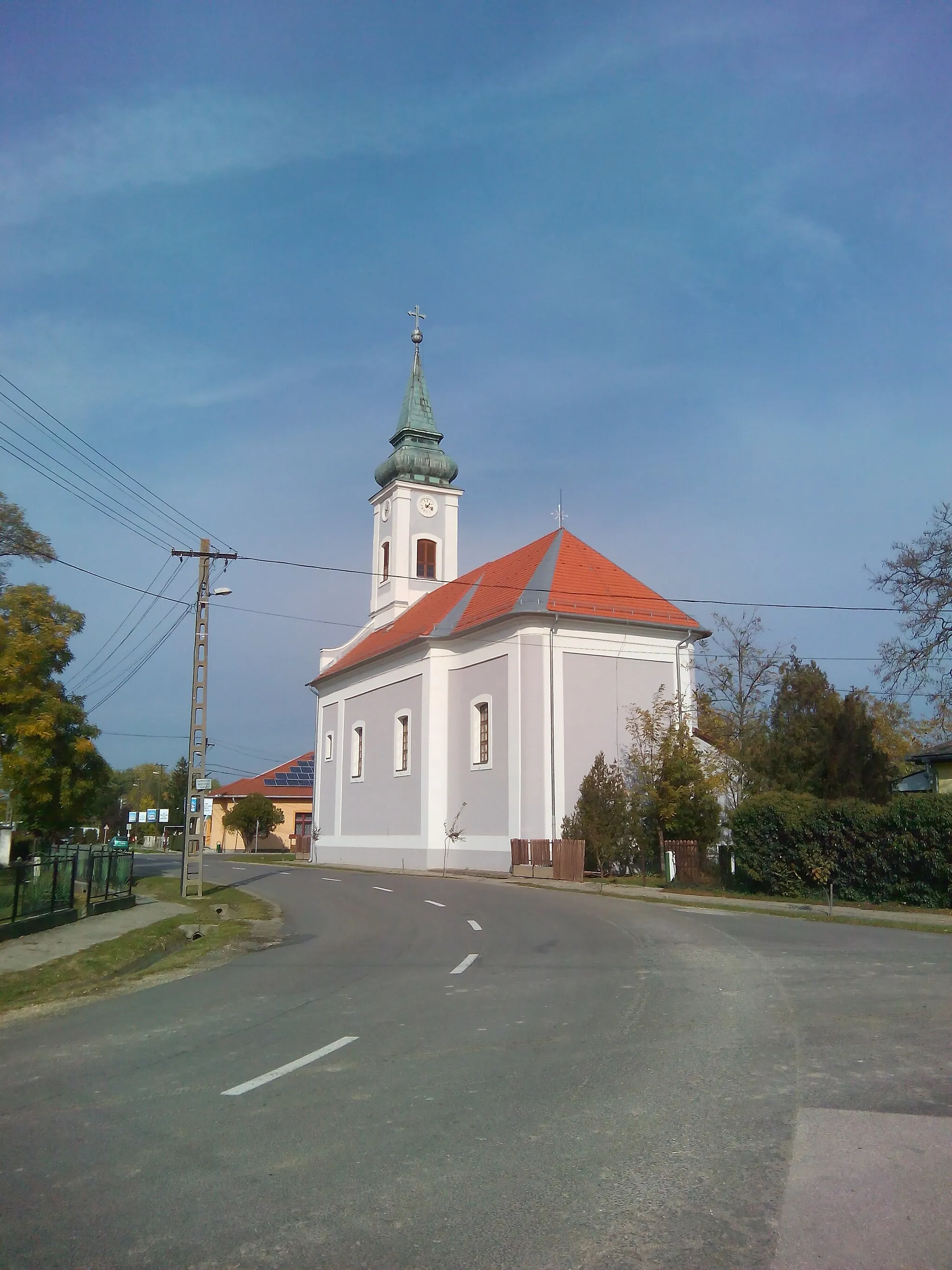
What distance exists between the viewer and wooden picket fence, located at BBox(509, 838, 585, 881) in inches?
1243

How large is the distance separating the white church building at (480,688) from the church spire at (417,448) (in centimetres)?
17

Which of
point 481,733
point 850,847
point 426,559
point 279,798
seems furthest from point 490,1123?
point 279,798

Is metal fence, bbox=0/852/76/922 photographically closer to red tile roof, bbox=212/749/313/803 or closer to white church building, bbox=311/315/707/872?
white church building, bbox=311/315/707/872

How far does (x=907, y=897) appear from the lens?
21.5 m

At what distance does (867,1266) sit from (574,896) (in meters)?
22.0

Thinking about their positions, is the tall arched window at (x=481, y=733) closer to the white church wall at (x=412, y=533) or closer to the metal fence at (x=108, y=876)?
the white church wall at (x=412, y=533)

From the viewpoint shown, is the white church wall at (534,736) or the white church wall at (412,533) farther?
the white church wall at (412,533)

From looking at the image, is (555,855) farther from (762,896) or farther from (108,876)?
(108,876)

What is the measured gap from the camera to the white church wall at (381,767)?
1630 inches

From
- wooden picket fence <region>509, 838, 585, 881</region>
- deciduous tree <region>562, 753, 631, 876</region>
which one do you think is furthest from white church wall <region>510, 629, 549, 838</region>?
deciduous tree <region>562, 753, 631, 876</region>

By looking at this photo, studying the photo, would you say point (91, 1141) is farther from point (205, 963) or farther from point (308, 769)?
point (308, 769)

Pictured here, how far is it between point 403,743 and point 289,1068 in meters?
36.3

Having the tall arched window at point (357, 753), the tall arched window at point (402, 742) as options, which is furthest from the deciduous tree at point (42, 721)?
the tall arched window at point (357, 753)

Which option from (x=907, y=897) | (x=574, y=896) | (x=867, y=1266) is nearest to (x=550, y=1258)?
(x=867, y=1266)
